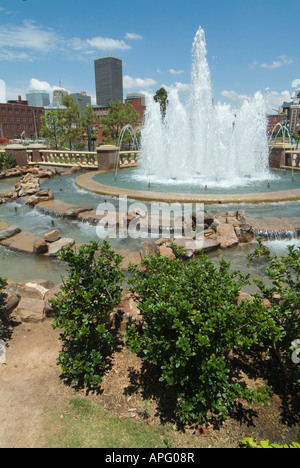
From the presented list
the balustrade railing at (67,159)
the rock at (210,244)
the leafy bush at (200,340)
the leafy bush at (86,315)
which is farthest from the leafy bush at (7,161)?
the leafy bush at (200,340)

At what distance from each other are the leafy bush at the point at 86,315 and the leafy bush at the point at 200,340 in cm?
54

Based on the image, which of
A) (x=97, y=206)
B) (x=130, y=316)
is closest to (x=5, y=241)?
(x=97, y=206)

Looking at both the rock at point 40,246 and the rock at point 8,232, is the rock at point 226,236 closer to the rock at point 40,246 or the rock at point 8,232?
the rock at point 40,246

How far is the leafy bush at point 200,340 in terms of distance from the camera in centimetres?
260

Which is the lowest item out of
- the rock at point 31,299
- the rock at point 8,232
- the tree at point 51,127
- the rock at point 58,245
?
the rock at point 31,299

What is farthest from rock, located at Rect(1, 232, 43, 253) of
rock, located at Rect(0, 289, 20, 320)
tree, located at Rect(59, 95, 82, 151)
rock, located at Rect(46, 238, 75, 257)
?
tree, located at Rect(59, 95, 82, 151)

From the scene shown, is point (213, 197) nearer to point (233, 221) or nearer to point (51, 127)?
point (233, 221)

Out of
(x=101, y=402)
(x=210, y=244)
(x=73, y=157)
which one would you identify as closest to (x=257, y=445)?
(x=101, y=402)

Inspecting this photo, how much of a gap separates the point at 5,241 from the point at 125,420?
651cm

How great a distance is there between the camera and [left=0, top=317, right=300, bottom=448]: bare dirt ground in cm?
265

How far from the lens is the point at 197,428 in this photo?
8.96 ft

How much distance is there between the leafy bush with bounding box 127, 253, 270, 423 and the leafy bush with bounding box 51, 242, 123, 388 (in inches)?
21.3

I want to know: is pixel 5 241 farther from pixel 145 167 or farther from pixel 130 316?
pixel 145 167

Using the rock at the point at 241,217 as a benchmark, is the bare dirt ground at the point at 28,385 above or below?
below
